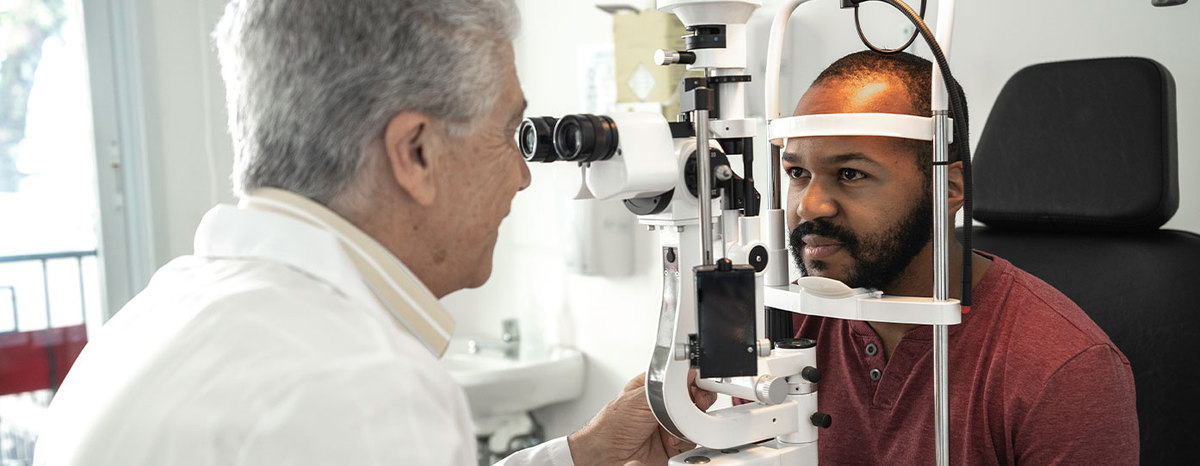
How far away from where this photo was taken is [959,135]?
1010 millimetres

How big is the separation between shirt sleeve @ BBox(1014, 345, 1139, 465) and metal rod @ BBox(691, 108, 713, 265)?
18.8 inches

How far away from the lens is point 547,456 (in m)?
1.26

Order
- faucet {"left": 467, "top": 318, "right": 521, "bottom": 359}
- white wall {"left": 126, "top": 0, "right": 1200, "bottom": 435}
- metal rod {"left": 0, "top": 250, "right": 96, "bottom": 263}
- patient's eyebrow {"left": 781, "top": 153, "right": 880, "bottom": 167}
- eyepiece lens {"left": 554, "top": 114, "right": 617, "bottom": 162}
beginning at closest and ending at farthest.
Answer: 1. eyepiece lens {"left": 554, "top": 114, "right": 617, "bottom": 162}
2. patient's eyebrow {"left": 781, "top": 153, "right": 880, "bottom": 167}
3. white wall {"left": 126, "top": 0, "right": 1200, "bottom": 435}
4. metal rod {"left": 0, "top": 250, "right": 96, "bottom": 263}
5. faucet {"left": 467, "top": 318, "right": 521, "bottom": 359}

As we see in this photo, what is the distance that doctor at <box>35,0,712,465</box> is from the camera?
63cm

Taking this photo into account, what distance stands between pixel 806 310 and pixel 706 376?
19 cm

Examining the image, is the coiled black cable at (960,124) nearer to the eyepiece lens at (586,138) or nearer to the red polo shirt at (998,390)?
the red polo shirt at (998,390)

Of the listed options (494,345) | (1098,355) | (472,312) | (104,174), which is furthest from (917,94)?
(104,174)

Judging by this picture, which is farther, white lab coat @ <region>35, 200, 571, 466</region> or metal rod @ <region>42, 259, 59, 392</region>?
metal rod @ <region>42, 259, 59, 392</region>

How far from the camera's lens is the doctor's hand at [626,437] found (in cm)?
126

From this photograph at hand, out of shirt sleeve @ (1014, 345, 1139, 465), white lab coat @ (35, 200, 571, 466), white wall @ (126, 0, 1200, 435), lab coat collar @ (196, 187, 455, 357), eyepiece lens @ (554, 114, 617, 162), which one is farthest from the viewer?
white wall @ (126, 0, 1200, 435)

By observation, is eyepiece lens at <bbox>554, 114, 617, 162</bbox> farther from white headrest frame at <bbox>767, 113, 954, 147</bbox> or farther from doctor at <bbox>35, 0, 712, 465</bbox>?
white headrest frame at <bbox>767, 113, 954, 147</bbox>

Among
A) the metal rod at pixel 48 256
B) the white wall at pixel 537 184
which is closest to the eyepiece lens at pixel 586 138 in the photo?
the white wall at pixel 537 184

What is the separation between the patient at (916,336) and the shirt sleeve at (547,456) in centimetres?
38

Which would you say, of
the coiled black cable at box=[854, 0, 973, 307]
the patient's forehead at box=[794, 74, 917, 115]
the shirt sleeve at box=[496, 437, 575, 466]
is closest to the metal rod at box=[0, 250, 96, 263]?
A: the shirt sleeve at box=[496, 437, 575, 466]
